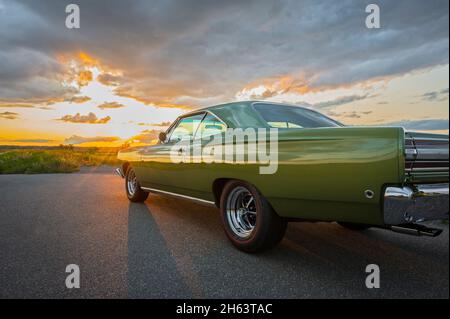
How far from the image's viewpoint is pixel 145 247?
10.2 feet

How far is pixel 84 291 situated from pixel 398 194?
223cm

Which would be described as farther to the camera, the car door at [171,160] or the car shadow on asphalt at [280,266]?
the car door at [171,160]

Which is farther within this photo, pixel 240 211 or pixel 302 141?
pixel 240 211

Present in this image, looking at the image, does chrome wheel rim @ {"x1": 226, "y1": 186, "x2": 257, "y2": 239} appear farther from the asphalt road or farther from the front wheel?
the asphalt road

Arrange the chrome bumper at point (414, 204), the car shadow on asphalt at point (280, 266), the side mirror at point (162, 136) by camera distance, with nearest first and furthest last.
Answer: the chrome bumper at point (414, 204)
the car shadow on asphalt at point (280, 266)
the side mirror at point (162, 136)

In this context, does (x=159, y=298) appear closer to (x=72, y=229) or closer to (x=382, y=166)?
(x=382, y=166)

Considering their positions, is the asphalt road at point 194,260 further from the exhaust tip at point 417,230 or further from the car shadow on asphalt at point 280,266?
the exhaust tip at point 417,230

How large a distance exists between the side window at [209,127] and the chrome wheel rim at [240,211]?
719mm

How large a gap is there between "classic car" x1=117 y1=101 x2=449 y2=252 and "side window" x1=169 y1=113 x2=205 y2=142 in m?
0.41

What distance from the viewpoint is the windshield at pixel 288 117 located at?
3.12 m

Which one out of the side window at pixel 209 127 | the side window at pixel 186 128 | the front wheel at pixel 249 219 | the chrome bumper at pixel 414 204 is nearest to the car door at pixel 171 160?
the side window at pixel 186 128

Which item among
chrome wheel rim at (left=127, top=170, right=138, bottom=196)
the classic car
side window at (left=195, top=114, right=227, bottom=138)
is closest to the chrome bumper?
the classic car
